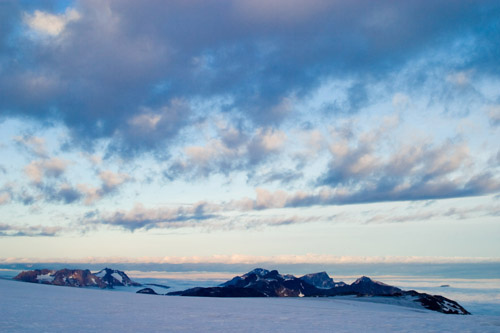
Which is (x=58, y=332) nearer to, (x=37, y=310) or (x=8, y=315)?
(x=8, y=315)

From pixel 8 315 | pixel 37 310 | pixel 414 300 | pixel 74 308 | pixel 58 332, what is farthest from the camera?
pixel 414 300

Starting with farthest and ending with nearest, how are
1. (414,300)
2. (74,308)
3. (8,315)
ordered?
(414,300) < (74,308) < (8,315)

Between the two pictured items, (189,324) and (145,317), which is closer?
(189,324)

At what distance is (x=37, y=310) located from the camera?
1460 inches

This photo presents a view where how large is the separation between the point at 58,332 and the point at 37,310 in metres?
11.6

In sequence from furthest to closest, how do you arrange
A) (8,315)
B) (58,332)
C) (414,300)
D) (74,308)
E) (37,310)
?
1. (414,300)
2. (74,308)
3. (37,310)
4. (8,315)
5. (58,332)

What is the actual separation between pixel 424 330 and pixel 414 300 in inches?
3828

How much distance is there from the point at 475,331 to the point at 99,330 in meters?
29.5

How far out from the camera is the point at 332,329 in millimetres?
33906

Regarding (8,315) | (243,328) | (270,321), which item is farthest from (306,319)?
(8,315)

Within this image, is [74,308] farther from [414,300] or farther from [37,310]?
[414,300]

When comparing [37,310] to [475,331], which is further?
[37,310]

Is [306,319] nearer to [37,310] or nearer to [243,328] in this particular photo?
[243,328]

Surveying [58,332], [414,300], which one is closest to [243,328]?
[58,332]
